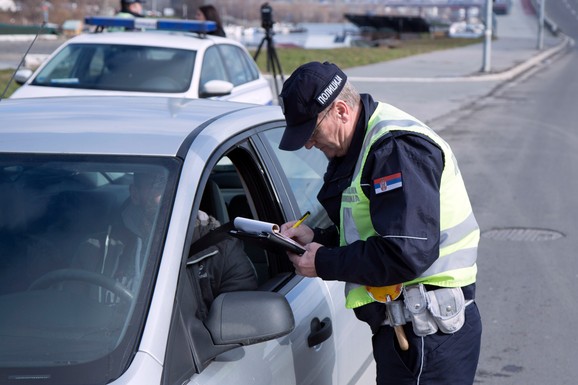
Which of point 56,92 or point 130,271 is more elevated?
point 130,271

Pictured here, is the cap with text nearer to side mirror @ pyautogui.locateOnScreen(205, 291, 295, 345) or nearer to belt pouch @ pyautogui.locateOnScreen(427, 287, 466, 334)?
side mirror @ pyautogui.locateOnScreen(205, 291, 295, 345)

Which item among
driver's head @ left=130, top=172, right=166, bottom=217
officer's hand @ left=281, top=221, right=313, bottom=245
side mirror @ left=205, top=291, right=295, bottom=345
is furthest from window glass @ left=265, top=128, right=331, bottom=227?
side mirror @ left=205, top=291, right=295, bottom=345

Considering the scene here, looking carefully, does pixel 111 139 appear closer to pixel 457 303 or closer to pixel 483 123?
pixel 457 303

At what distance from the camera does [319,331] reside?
10.2 ft

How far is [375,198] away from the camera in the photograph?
8.59 feet

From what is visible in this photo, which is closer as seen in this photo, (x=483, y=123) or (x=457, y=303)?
(x=457, y=303)

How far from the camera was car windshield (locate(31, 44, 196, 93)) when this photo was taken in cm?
987

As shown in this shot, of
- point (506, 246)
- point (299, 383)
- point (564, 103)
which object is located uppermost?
point (299, 383)

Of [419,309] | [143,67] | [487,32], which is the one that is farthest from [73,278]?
[487,32]

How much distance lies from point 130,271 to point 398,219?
0.74m

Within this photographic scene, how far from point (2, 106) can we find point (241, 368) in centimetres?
149

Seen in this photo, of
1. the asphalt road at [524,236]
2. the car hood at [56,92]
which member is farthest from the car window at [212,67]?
the asphalt road at [524,236]

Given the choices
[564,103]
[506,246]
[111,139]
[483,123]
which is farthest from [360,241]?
[564,103]

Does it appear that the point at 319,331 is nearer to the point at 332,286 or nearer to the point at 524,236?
the point at 332,286
